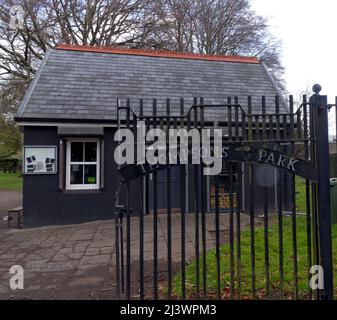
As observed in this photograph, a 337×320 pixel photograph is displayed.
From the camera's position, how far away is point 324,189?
123 inches

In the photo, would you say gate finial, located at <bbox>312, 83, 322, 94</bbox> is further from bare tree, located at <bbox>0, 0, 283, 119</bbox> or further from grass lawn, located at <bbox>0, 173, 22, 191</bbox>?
grass lawn, located at <bbox>0, 173, 22, 191</bbox>

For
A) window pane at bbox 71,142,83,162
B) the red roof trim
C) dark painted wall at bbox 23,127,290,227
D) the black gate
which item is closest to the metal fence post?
the black gate

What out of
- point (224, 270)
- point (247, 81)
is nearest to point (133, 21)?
point (247, 81)

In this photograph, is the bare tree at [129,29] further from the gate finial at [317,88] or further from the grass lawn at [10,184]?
the gate finial at [317,88]

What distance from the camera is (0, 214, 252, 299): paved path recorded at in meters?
4.12

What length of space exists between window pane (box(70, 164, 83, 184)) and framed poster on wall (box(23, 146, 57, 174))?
549mm

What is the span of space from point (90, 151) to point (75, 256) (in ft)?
13.9

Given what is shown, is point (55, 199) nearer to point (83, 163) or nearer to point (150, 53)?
point (83, 163)

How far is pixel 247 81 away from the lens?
38.7 feet

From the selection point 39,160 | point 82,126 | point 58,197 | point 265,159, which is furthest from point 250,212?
point 39,160

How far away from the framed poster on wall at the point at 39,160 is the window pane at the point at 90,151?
957 millimetres

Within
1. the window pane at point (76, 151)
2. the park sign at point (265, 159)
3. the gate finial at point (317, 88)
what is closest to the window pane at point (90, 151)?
the window pane at point (76, 151)
